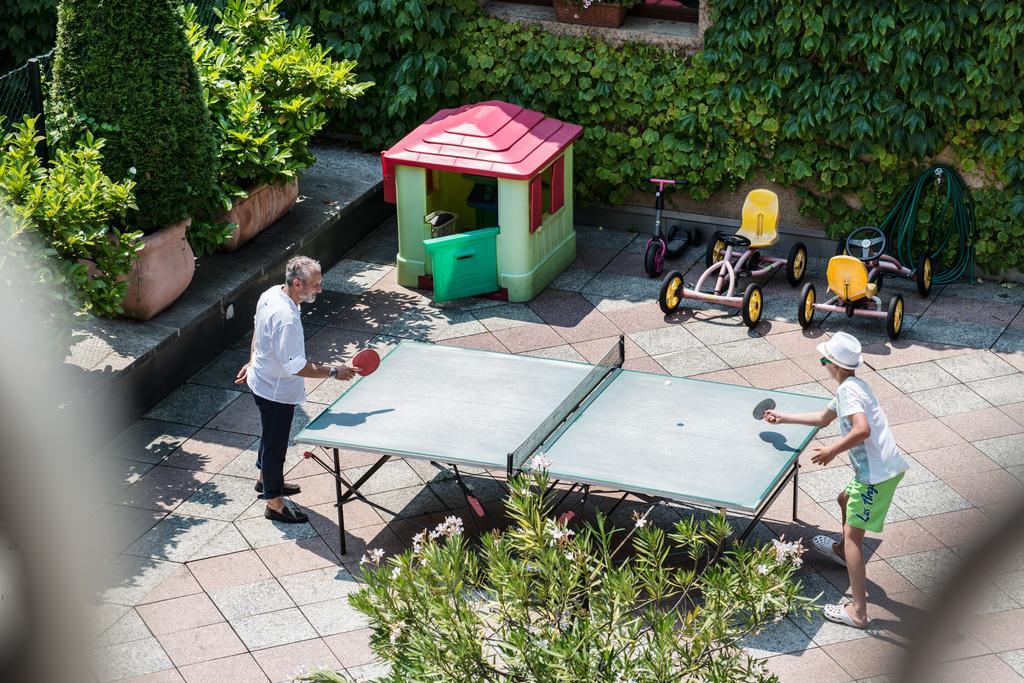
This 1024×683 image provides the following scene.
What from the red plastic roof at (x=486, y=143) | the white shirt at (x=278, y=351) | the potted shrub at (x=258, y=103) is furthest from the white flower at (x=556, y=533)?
the potted shrub at (x=258, y=103)

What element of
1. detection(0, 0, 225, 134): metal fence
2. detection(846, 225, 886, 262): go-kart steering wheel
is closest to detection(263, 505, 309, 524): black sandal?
detection(0, 0, 225, 134): metal fence

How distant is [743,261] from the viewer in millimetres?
11133

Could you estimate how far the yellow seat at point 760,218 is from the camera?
447 inches

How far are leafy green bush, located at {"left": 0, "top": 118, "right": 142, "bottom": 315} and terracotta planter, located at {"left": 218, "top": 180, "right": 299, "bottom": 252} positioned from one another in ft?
6.09

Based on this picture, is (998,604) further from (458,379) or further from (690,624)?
(458,379)

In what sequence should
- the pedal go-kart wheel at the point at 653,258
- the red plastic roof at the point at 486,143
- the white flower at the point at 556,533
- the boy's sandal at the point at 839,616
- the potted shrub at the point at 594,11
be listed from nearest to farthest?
the white flower at the point at 556,533 → the boy's sandal at the point at 839,616 → the red plastic roof at the point at 486,143 → the pedal go-kart wheel at the point at 653,258 → the potted shrub at the point at 594,11

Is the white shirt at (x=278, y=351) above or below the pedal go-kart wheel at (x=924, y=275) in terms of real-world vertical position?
above

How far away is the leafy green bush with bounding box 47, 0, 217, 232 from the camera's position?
9.32 m

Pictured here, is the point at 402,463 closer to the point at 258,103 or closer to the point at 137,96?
the point at 137,96

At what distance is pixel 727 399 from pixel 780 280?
421 centimetres

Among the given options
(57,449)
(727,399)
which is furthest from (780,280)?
(57,449)

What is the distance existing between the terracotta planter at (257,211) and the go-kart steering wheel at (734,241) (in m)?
4.10

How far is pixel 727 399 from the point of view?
305 inches

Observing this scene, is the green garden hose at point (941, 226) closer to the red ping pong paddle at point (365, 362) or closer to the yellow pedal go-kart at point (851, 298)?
the yellow pedal go-kart at point (851, 298)
